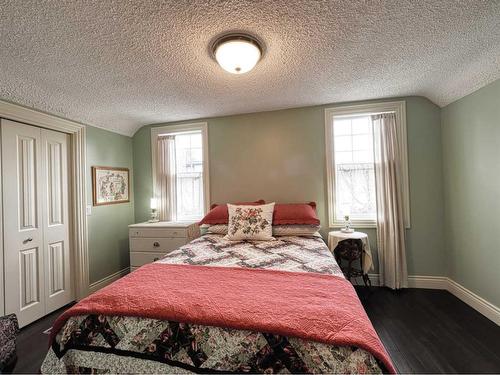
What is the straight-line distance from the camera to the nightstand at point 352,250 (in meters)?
2.54

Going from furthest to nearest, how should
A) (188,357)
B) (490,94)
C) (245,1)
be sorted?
(490,94), (245,1), (188,357)

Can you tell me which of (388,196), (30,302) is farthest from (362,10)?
(30,302)

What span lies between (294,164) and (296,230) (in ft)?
3.22

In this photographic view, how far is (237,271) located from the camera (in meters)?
1.56

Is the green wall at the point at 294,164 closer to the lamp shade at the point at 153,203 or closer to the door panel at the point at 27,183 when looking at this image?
the lamp shade at the point at 153,203

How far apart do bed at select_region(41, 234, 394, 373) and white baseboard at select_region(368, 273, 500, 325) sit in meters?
1.88

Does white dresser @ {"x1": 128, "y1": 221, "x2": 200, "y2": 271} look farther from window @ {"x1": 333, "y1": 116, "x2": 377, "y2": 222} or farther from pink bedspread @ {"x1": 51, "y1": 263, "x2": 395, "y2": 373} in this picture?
window @ {"x1": 333, "y1": 116, "x2": 377, "y2": 222}

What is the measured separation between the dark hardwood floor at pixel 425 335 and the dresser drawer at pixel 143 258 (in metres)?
0.90

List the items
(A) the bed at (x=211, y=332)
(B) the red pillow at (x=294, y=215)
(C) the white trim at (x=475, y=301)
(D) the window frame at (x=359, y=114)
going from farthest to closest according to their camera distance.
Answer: (D) the window frame at (x=359, y=114)
(B) the red pillow at (x=294, y=215)
(C) the white trim at (x=475, y=301)
(A) the bed at (x=211, y=332)

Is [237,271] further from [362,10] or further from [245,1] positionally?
[362,10]

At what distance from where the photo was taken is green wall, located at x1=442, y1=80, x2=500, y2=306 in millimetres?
2072

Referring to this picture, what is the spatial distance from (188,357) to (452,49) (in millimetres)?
2805

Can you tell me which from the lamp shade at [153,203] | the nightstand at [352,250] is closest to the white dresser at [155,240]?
the lamp shade at [153,203]

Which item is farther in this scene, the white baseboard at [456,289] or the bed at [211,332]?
the white baseboard at [456,289]
